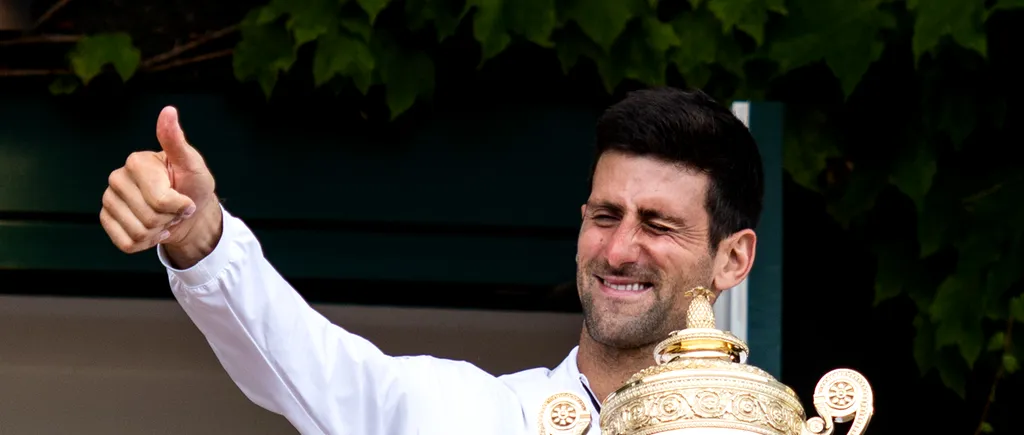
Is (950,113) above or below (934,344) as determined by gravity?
above

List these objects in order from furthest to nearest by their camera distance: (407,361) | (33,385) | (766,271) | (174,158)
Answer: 1. (33,385)
2. (766,271)
3. (407,361)
4. (174,158)

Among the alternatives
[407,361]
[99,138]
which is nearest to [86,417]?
[99,138]

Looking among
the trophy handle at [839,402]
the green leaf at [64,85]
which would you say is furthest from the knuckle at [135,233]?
the green leaf at [64,85]

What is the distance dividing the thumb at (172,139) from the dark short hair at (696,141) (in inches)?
34.8

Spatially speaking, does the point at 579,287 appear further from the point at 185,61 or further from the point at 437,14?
the point at 185,61

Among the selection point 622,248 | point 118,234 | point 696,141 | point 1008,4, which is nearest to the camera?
point 118,234

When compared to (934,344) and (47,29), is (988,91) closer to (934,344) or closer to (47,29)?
(934,344)

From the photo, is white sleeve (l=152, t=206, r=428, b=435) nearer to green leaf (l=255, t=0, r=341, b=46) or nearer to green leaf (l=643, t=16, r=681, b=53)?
green leaf (l=255, t=0, r=341, b=46)

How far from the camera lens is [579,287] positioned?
274 cm

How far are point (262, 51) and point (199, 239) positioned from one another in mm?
1756

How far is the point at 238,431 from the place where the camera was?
3.96 meters

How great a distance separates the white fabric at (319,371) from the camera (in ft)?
7.59

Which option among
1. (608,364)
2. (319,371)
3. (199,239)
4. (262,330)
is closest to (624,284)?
(608,364)

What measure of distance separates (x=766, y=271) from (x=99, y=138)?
160 cm
